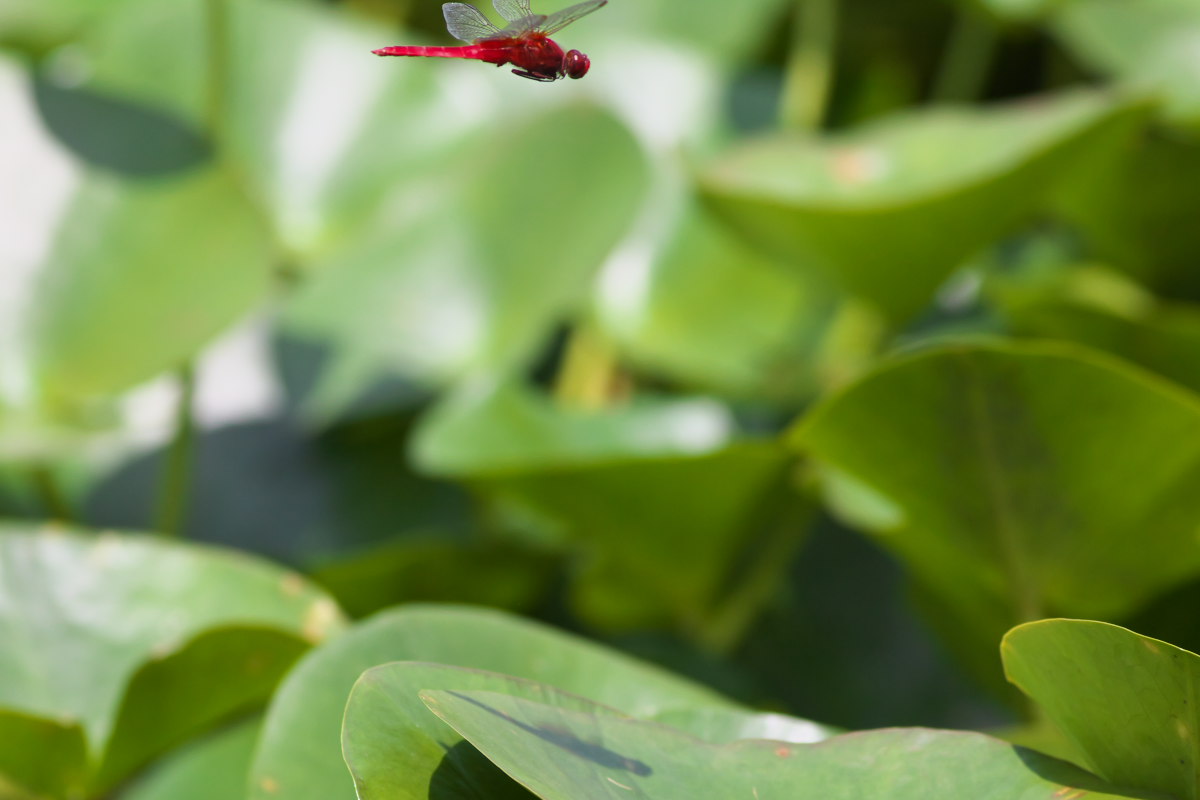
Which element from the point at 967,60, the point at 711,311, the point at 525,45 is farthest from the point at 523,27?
the point at 967,60

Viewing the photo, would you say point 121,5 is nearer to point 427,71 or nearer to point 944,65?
point 427,71

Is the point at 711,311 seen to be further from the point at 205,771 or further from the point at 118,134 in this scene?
the point at 205,771

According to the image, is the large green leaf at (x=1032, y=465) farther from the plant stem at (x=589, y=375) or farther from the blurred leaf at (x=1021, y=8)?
the blurred leaf at (x=1021, y=8)

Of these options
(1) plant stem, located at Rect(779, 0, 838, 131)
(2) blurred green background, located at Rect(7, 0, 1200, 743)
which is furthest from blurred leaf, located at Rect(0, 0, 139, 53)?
(1) plant stem, located at Rect(779, 0, 838, 131)

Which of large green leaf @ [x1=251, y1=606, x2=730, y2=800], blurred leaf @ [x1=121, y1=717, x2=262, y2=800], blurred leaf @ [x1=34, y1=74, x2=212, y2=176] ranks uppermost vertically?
large green leaf @ [x1=251, y1=606, x2=730, y2=800]

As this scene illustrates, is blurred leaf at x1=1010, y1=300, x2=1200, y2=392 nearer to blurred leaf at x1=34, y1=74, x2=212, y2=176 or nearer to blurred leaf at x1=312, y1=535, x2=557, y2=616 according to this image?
blurred leaf at x1=312, y1=535, x2=557, y2=616

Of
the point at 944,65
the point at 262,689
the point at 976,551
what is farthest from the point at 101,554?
the point at 944,65
